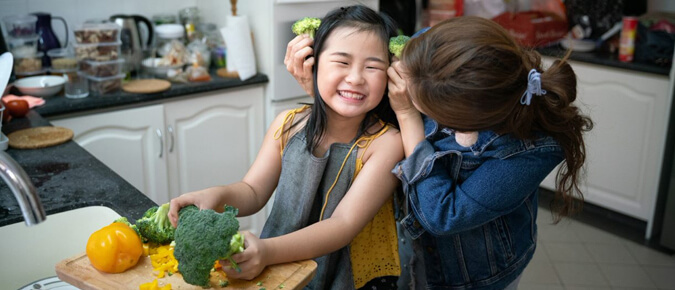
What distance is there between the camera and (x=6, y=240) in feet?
4.36

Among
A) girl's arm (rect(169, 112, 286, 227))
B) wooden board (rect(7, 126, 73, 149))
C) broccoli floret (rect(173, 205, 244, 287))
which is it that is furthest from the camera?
wooden board (rect(7, 126, 73, 149))

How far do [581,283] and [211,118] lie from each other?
1.73m

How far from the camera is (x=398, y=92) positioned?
1.18m

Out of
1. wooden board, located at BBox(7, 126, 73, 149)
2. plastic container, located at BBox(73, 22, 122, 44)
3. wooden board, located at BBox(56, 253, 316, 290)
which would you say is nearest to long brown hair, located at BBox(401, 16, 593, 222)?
wooden board, located at BBox(56, 253, 316, 290)

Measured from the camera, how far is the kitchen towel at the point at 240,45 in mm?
2658

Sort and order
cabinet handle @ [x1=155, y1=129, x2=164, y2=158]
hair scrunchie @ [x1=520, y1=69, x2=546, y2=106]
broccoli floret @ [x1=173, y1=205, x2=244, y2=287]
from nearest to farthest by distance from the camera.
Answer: broccoli floret @ [x1=173, y1=205, x2=244, y2=287] < hair scrunchie @ [x1=520, y1=69, x2=546, y2=106] < cabinet handle @ [x1=155, y1=129, x2=164, y2=158]

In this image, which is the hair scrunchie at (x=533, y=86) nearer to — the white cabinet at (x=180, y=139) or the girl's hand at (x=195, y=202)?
the girl's hand at (x=195, y=202)

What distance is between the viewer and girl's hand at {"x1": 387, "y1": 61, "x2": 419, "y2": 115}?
3.84ft

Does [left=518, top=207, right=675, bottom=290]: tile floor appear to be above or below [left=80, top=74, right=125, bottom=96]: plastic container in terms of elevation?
below

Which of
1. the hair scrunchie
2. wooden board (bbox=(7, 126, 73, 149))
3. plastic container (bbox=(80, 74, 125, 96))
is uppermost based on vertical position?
the hair scrunchie

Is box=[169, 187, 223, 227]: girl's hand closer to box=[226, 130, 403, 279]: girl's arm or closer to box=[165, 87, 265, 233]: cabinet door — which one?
box=[226, 130, 403, 279]: girl's arm

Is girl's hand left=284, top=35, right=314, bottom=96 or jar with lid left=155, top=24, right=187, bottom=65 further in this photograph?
jar with lid left=155, top=24, right=187, bottom=65

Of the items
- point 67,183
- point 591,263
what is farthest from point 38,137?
point 591,263

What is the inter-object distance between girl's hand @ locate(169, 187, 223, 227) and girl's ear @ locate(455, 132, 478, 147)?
18.7 inches
